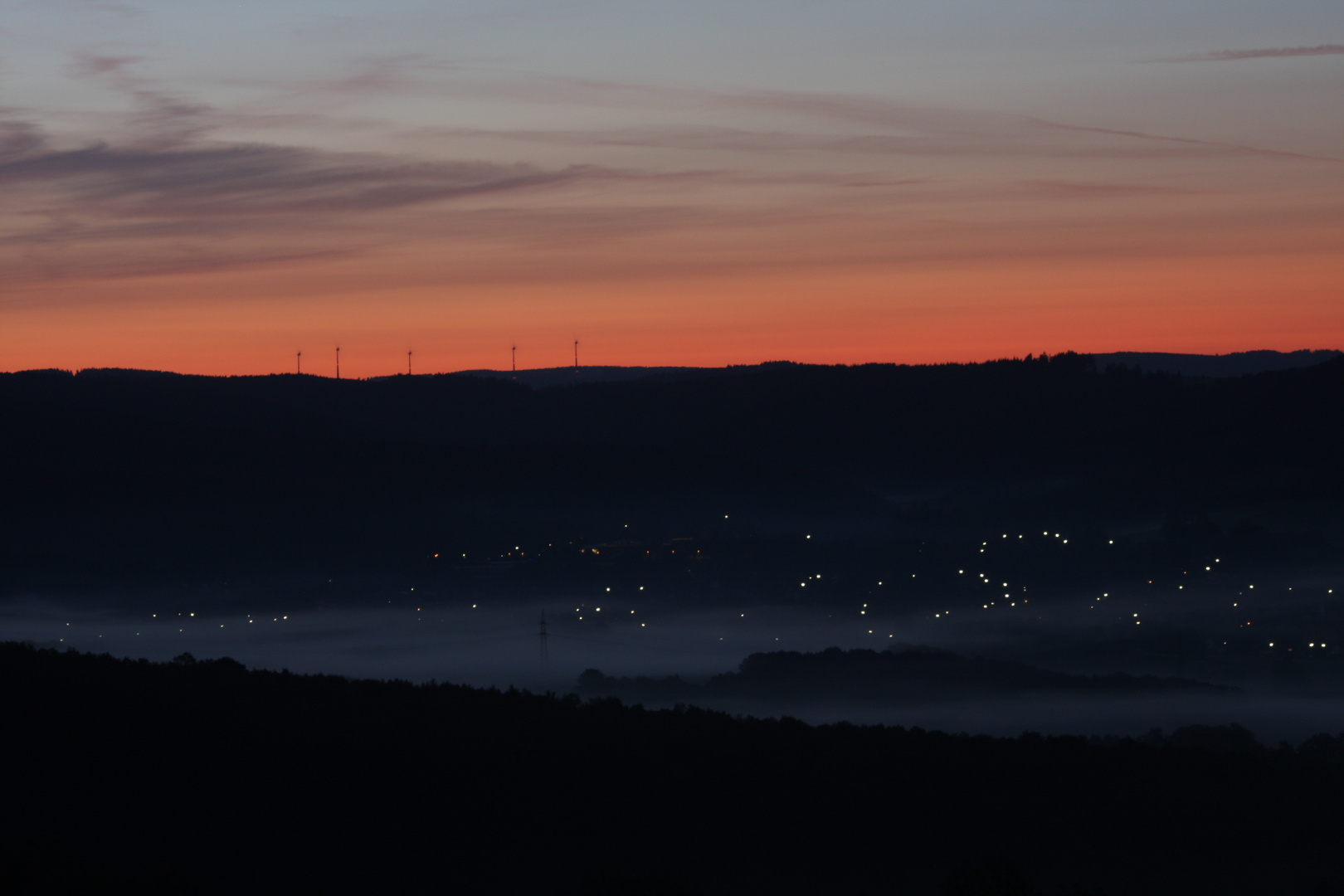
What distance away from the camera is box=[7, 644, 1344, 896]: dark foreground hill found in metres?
45.1

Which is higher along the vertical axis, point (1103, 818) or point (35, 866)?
point (35, 866)

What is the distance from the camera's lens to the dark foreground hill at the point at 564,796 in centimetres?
4506

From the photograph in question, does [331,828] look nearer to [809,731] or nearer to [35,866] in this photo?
Answer: [35,866]

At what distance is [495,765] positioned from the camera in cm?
5797

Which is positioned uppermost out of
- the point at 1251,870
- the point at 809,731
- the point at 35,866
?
the point at 35,866

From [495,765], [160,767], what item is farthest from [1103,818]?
[160,767]

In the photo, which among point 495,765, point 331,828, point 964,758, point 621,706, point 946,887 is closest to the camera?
point 946,887

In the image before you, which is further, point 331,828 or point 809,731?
point 809,731

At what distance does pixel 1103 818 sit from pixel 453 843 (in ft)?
102

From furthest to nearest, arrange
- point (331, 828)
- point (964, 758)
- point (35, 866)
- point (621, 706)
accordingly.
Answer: point (621, 706), point (964, 758), point (331, 828), point (35, 866)

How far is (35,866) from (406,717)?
34.3 m

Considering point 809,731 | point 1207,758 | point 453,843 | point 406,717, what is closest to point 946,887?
point 453,843

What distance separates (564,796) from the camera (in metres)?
55.6

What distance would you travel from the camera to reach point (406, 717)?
203 ft
